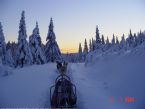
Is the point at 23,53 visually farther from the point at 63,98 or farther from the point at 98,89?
the point at 63,98

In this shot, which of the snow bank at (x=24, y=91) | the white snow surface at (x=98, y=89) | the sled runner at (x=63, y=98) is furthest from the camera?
the white snow surface at (x=98, y=89)

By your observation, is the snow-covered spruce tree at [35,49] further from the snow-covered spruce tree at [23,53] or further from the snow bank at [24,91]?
the snow bank at [24,91]

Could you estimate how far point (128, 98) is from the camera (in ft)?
61.1

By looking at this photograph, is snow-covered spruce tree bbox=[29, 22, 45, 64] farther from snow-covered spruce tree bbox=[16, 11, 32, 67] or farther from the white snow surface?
the white snow surface

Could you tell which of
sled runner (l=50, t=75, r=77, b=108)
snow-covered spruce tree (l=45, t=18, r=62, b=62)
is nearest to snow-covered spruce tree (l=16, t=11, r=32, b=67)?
snow-covered spruce tree (l=45, t=18, r=62, b=62)

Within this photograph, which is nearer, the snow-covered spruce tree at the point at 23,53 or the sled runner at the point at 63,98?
the sled runner at the point at 63,98

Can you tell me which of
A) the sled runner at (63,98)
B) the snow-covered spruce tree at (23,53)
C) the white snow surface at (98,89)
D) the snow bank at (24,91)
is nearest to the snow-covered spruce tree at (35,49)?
the snow-covered spruce tree at (23,53)

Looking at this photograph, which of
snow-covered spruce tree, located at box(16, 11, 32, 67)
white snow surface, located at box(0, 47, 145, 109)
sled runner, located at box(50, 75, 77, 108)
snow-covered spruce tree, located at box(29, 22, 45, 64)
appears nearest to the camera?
sled runner, located at box(50, 75, 77, 108)

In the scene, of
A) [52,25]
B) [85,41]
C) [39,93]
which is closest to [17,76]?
Answer: [39,93]

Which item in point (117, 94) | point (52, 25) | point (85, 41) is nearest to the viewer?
point (117, 94)

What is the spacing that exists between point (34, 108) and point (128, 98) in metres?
7.42

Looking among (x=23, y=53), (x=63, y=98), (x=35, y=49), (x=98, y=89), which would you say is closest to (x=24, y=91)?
(x=63, y=98)

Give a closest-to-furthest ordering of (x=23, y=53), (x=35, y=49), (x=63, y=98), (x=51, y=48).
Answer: (x=63, y=98) < (x=23, y=53) < (x=35, y=49) < (x=51, y=48)

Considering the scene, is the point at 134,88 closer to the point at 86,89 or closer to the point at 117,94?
the point at 117,94
